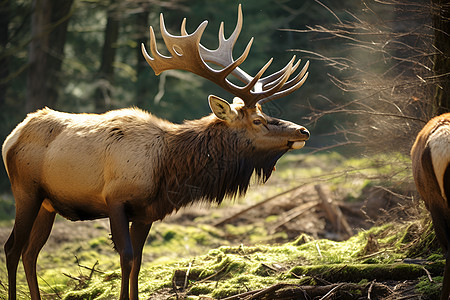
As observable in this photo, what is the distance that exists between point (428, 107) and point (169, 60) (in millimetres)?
2765

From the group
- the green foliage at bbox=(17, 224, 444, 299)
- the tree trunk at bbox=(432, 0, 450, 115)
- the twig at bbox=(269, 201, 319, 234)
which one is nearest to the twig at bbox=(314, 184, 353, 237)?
the twig at bbox=(269, 201, 319, 234)

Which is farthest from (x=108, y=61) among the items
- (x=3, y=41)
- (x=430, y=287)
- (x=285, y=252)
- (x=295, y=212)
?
(x=430, y=287)

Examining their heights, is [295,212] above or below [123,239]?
below

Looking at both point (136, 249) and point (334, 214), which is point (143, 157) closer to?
point (136, 249)

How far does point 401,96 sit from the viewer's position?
595cm

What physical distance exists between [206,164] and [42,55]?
31.5 feet

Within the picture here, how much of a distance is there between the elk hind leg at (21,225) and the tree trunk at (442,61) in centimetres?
405

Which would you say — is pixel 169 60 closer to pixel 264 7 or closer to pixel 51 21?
pixel 51 21

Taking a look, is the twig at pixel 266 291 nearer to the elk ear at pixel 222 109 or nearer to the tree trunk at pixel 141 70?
the elk ear at pixel 222 109

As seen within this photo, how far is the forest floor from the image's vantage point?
479 cm

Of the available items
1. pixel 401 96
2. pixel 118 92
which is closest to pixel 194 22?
pixel 118 92

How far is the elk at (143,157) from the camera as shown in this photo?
4.89 metres

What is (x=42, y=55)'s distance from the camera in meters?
13.3

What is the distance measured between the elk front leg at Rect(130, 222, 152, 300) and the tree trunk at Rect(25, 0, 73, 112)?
801 centimetres
